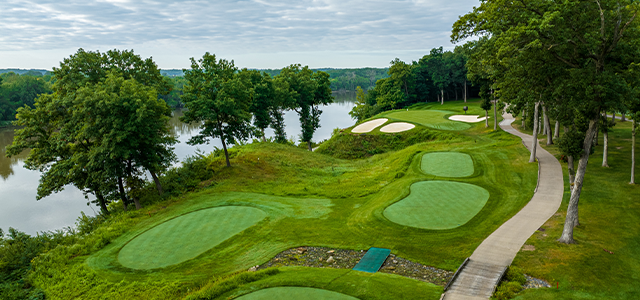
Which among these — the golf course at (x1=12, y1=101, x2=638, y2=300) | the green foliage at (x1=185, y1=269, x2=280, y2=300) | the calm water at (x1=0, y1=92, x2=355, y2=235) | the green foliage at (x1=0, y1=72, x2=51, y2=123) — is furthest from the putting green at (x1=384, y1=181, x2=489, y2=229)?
the green foliage at (x1=0, y1=72, x2=51, y2=123)

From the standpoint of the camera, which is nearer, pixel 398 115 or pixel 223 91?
pixel 223 91

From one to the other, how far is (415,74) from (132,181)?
69.5 metres

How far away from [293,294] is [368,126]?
40305 millimetres

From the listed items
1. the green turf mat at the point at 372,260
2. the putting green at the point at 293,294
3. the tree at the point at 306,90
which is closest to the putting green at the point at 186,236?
the putting green at the point at 293,294

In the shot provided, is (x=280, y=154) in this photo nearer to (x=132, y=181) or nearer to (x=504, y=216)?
(x=132, y=181)

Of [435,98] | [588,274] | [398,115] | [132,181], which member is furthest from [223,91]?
[435,98]

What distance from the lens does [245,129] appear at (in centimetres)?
2841

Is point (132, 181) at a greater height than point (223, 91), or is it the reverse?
point (223, 91)

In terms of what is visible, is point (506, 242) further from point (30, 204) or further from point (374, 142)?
point (30, 204)

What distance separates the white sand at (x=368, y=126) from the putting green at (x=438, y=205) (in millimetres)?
25763

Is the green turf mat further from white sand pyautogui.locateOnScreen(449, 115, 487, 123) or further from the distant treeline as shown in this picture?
the distant treeline

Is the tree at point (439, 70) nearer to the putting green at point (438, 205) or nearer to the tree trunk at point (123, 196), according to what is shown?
the putting green at point (438, 205)

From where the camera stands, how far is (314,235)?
1617 cm

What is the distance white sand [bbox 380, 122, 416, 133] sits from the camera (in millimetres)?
44688
